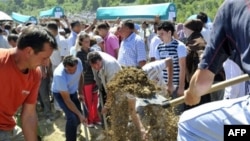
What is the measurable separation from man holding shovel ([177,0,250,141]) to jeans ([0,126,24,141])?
1.65 m

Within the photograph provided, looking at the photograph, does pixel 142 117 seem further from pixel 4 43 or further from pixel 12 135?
pixel 4 43

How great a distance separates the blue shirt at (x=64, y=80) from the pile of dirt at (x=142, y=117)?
1.35 m

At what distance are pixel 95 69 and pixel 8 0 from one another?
10765 centimetres

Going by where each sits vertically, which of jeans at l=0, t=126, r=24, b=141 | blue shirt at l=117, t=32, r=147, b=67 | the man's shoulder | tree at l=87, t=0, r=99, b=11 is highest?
the man's shoulder

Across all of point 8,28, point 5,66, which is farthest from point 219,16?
point 8,28

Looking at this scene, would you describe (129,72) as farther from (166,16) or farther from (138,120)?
(166,16)

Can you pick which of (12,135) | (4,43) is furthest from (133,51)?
(4,43)

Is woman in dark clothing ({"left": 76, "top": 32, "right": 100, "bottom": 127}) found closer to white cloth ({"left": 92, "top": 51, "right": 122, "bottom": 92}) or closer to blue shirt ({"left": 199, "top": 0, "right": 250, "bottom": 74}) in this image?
white cloth ({"left": 92, "top": 51, "right": 122, "bottom": 92})

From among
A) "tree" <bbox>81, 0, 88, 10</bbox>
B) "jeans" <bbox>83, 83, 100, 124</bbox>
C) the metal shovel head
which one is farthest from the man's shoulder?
"tree" <bbox>81, 0, 88, 10</bbox>

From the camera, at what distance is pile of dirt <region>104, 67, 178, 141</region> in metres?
4.35

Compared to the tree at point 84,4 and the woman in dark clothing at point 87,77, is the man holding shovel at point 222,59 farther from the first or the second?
the tree at point 84,4

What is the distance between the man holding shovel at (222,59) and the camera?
2380 mm

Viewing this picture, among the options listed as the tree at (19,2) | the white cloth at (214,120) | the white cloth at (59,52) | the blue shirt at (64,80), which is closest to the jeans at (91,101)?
the blue shirt at (64,80)

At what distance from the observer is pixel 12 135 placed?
12.3ft
